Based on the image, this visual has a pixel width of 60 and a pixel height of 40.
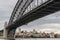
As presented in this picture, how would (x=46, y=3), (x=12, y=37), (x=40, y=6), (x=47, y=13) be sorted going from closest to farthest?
(x=46, y=3) < (x=40, y=6) < (x=47, y=13) < (x=12, y=37)

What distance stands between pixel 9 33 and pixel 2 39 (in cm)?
324

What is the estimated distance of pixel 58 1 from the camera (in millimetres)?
28516

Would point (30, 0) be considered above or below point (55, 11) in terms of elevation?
above

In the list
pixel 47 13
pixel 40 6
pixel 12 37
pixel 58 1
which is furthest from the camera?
pixel 12 37

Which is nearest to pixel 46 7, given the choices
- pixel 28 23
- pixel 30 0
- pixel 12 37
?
pixel 30 0

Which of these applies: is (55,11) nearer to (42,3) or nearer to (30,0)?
(42,3)

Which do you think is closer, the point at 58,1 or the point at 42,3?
the point at 58,1

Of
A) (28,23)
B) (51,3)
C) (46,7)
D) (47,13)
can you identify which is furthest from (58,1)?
(28,23)

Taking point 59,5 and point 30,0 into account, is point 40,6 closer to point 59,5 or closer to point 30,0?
point 59,5

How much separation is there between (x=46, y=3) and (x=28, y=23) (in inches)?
758

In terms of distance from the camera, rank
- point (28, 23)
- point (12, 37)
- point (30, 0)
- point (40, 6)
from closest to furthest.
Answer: point (40, 6)
point (30, 0)
point (28, 23)
point (12, 37)

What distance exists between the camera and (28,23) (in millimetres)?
49406

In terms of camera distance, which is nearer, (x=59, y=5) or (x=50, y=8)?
(x=59, y=5)

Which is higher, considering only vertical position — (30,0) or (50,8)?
(30,0)
